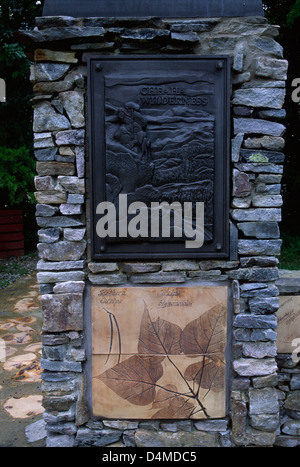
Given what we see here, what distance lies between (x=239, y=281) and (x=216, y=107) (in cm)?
95

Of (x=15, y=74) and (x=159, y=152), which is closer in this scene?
(x=159, y=152)

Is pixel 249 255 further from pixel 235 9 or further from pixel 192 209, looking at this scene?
pixel 235 9

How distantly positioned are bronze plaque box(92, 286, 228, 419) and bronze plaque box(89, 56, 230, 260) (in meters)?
0.26

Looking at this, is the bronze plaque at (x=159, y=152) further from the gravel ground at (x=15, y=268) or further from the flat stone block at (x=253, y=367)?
the gravel ground at (x=15, y=268)

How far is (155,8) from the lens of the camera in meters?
1.97

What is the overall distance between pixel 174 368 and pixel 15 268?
517 centimetres

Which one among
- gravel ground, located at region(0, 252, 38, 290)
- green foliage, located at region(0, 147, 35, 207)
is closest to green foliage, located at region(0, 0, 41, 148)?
green foliage, located at region(0, 147, 35, 207)

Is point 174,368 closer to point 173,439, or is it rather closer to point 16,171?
point 173,439

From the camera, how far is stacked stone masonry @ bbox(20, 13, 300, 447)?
1952 millimetres

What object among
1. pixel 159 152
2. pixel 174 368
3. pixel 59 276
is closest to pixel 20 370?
pixel 59 276

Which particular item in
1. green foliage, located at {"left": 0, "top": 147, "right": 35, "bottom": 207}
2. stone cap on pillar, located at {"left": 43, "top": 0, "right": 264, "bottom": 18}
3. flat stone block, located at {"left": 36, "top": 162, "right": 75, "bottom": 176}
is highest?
stone cap on pillar, located at {"left": 43, "top": 0, "right": 264, "bottom": 18}

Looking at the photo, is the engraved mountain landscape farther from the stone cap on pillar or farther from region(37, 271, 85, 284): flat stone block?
region(37, 271, 85, 284): flat stone block

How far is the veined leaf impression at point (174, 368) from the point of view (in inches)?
82.2

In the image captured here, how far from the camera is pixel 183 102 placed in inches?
78.2
